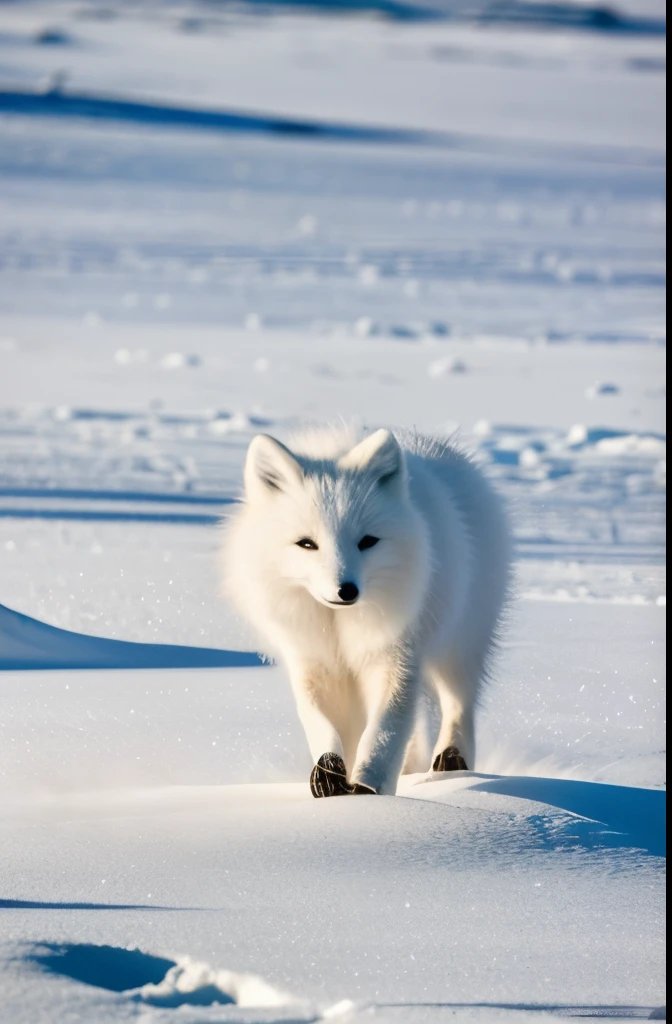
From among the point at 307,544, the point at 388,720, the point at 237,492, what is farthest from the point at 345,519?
the point at 237,492

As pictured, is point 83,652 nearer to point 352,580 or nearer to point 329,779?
point 329,779

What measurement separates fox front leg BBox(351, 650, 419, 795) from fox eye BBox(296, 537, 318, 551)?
337mm

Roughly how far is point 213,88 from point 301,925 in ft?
55.0

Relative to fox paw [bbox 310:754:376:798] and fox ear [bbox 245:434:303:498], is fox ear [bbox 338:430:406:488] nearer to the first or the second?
fox ear [bbox 245:434:303:498]

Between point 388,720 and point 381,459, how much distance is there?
0.56 metres

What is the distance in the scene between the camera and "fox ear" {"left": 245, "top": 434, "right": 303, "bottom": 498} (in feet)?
9.23

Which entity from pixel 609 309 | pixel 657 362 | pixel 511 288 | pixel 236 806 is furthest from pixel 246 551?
pixel 511 288

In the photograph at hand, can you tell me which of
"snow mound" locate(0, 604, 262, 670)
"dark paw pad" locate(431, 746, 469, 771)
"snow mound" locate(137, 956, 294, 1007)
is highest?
"snow mound" locate(0, 604, 262, 670)

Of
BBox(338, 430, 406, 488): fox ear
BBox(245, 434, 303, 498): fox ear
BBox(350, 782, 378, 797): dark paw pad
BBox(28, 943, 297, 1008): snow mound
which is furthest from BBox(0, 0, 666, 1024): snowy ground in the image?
BBox(338, 430, 406, 488): fox ear

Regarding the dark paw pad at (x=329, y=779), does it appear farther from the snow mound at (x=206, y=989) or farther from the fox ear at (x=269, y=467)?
the snow mound at (x=206, y=989)

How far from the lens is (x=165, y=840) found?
249 cm

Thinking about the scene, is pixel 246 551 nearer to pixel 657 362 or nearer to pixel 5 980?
pixel 5 980

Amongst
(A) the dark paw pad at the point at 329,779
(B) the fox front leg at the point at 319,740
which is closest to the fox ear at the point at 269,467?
(B) the fox front leg at the point at 319,740

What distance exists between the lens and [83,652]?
3.85m
